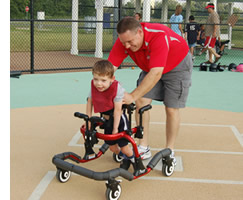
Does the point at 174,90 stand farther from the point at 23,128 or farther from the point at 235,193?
the point at 23,128

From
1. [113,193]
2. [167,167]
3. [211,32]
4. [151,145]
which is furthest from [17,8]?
[113,193]

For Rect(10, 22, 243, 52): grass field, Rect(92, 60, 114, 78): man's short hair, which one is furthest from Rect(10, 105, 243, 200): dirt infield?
Rect(10, 22, 243, 52): grass field

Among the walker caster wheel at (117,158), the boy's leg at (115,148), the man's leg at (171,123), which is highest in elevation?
the man's leg at (171,123)

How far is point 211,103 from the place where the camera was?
7.51m

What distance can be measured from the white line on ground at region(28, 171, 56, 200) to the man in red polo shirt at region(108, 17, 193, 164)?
1.09 m

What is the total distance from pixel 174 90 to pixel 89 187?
55.8 inches

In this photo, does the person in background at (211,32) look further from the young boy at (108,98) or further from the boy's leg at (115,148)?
the young boy at (108,98)

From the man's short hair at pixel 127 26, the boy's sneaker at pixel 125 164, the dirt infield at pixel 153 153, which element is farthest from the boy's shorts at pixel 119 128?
the man's short hair at pixel 127 26

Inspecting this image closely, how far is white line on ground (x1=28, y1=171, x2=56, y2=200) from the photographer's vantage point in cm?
340

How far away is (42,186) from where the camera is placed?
362cm

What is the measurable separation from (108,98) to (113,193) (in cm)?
86

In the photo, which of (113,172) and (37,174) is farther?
(37,174)

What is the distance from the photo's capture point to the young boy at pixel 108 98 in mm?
3318
